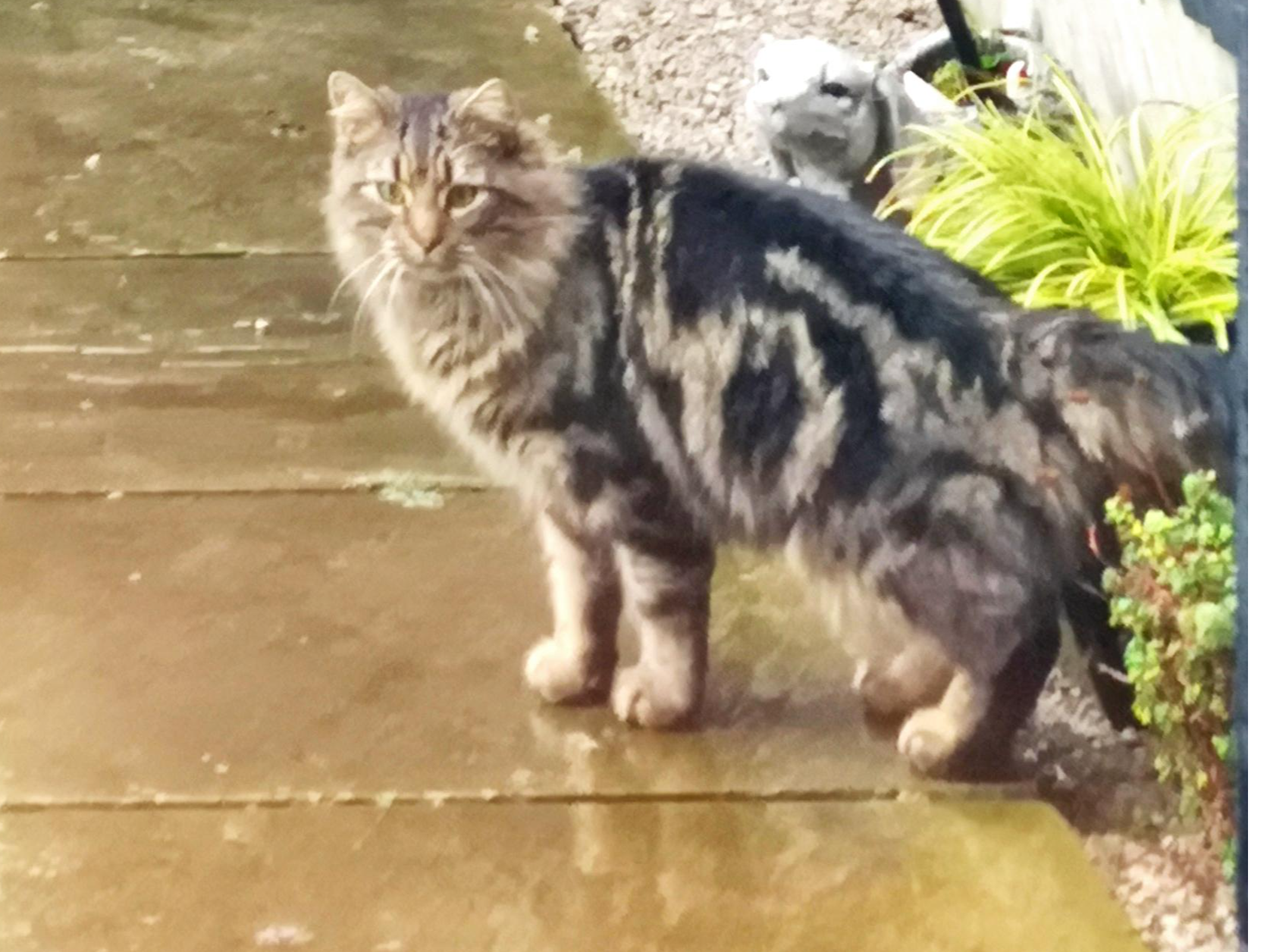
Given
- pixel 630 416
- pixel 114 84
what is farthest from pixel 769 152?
pixel 114 84

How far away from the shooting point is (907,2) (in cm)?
118

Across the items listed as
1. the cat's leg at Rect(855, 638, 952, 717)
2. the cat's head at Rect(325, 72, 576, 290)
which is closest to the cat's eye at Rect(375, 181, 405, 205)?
the cat's head at Rect(325, 72, 576, 290)

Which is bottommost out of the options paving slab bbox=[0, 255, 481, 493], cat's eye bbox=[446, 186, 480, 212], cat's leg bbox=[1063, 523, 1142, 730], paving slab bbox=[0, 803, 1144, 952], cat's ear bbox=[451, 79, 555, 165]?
paving slab bbox=[0, 803, 1144, 952]

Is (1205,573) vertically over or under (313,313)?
under

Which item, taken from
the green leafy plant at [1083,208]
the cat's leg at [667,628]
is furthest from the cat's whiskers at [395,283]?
the green leafy plant at [1083,208]

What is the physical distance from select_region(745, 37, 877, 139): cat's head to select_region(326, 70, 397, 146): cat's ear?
0.86 feet

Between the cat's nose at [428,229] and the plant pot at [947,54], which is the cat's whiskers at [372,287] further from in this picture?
the plant pot at [947,54]

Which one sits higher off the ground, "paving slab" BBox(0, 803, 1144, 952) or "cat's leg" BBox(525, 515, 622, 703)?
"cat's leg" BBox(525, 515, 622, 703)

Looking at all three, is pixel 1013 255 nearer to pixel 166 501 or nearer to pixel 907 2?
pixel 907 2

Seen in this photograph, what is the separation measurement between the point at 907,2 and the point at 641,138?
23 cm

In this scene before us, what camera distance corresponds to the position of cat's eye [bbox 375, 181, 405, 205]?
1122 millimetres

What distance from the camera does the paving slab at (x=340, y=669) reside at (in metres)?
1.13

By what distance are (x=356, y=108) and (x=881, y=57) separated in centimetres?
39

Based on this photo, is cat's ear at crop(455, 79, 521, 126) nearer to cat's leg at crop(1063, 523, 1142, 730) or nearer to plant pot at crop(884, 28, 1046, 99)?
plant pot at crop(884, 28, 1046, 99)
